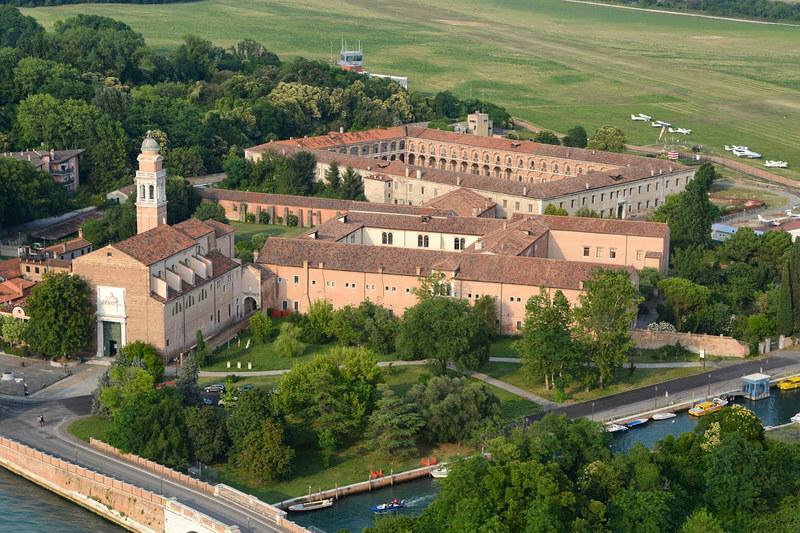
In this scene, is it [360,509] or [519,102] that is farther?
[519,102]

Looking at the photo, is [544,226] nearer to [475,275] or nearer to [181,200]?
[475,275]

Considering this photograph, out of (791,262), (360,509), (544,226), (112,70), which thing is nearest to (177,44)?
(112,70)

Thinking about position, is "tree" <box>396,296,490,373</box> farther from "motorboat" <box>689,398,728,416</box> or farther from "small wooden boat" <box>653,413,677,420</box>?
"motorboat" <box>689,398,728,416</box>

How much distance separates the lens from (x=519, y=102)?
440 ft

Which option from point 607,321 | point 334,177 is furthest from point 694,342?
point 334,177

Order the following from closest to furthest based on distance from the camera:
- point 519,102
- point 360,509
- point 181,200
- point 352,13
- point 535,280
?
point 360,509, point 535,280, point 181,200, point 519,102, point 352,13

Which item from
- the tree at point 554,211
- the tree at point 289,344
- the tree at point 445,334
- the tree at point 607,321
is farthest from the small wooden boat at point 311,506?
the tree at point 554,211

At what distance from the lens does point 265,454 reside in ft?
154

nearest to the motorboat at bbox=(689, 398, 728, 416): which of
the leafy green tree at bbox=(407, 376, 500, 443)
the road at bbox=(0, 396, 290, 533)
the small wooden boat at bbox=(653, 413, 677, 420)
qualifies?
the small wooden boat at bbox=(653, 413, 677, 420)

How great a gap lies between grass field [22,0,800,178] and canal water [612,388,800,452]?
5039 centimetres

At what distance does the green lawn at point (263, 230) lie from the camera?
81.4 meters

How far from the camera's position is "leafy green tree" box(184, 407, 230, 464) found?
48.1m

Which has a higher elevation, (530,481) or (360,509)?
(530,481)

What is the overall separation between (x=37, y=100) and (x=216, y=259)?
3949 centimetres
